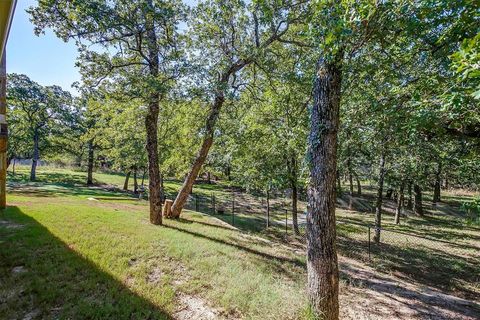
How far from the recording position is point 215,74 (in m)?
7.81

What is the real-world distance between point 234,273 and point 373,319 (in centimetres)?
255

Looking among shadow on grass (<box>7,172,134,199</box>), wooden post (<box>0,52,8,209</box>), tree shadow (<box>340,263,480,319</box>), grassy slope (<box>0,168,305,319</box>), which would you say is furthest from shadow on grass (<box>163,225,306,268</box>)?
shadow on grass (<box>7,172,134,199</box>)

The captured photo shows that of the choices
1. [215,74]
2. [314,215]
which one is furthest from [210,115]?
[314,215]

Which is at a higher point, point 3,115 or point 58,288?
point 3,115

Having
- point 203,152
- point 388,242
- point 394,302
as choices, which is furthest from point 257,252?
point 388,242

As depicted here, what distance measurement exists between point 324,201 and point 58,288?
13.6ft

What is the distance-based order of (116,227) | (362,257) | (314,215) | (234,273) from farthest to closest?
1. (362,257)
2. (116,227)
3. (234,273)
4. (314,215)

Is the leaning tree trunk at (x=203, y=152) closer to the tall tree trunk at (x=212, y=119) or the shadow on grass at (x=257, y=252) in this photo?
the tall tree trunk at (x=212, y=119)

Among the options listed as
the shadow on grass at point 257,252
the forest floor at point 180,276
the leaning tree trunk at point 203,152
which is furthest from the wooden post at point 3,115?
the shadow on grass at point 257,252

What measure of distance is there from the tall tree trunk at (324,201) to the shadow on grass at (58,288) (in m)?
2.22

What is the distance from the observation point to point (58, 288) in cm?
378

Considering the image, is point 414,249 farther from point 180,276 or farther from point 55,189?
point 55,189

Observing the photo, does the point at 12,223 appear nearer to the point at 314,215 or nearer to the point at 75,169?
the point at 314,215

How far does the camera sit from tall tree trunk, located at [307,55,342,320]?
3631 mm
